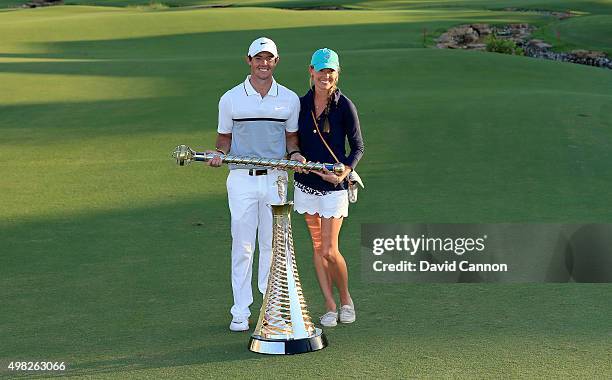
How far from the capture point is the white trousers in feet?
27.0

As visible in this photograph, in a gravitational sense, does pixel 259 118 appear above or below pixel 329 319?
above

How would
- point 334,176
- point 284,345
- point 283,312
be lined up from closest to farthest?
point 284,345 → point 283,312 → point 334,176

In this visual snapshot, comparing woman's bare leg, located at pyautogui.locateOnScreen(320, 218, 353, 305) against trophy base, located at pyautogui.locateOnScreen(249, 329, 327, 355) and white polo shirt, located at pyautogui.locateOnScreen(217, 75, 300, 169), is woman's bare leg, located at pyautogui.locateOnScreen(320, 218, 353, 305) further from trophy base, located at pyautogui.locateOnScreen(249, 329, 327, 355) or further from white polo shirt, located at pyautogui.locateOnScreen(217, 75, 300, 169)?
trophy base, located at pyautogui.locateOnScreen(249, 329, 327, 355)

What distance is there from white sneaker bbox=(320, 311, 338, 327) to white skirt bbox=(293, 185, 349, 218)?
0.76 m

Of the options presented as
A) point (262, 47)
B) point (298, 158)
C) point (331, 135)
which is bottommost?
point (298, 158)

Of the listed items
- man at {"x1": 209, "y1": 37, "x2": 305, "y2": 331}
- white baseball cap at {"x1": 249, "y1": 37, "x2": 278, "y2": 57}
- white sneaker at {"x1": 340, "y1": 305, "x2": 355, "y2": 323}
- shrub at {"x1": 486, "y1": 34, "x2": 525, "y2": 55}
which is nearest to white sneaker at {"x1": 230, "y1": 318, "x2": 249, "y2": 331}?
man at {"x1": 209, "y1": 37, "x2": 305, "y2": 331}

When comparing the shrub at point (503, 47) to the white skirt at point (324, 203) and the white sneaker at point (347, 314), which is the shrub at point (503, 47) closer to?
the white sneaker at point (347, 314)

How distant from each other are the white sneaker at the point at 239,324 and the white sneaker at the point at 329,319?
577mm

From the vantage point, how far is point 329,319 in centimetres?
839

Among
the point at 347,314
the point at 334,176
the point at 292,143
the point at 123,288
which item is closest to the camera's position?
the point at 334,176

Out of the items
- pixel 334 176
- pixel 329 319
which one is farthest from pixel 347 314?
pixel 334 176

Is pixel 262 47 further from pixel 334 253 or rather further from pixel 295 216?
pixel 295 216

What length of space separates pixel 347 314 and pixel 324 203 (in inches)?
35.6

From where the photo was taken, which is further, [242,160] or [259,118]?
[259,118]
